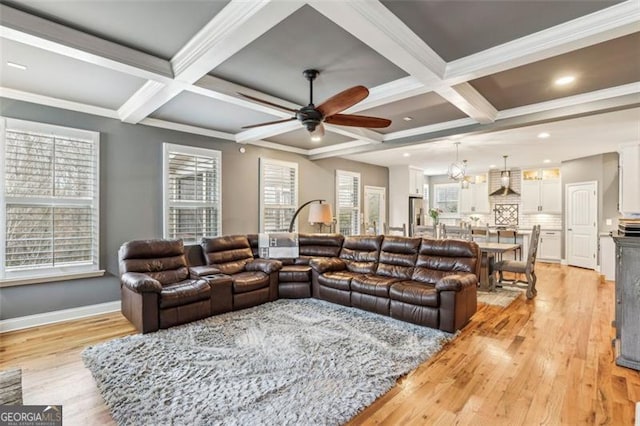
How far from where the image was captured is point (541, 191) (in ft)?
28.4

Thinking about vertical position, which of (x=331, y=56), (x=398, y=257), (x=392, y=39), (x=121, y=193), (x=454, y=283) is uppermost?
(x=331, y=56)

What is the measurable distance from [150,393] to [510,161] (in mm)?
8837

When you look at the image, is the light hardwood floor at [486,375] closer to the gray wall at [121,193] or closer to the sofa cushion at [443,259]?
the gray wall at [121,193]

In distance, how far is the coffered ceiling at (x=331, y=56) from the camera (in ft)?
7.36

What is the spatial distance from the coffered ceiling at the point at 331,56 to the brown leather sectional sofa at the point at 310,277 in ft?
6.26

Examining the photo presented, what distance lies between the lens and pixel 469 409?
2.20m

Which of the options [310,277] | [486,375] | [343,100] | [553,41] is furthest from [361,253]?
[553,41]

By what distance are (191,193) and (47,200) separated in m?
1.83

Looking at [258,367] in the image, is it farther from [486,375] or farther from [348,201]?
[348,201]

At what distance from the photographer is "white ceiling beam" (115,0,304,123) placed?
207cm

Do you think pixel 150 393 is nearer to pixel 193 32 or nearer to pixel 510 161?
pixel 193 32

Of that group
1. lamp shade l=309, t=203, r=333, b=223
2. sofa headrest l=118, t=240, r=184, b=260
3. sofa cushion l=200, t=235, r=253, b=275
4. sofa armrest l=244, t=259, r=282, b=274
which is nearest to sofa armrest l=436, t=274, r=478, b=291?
sofa armrest l=244, t=259, r=282, b=274

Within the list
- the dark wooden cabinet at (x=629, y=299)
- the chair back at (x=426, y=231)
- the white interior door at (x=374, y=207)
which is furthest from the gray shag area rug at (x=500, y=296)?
the white interior door at (x=374, y=207)

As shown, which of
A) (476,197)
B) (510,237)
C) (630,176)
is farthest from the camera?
(476,197)
